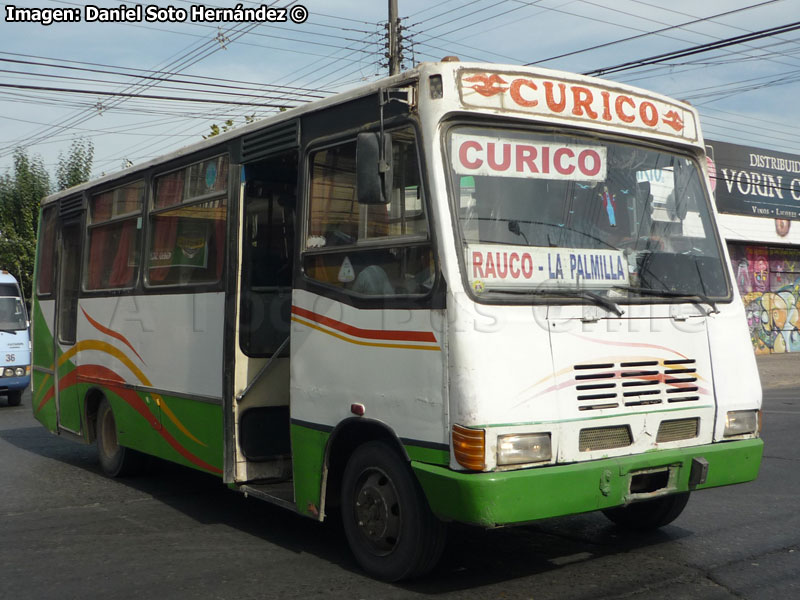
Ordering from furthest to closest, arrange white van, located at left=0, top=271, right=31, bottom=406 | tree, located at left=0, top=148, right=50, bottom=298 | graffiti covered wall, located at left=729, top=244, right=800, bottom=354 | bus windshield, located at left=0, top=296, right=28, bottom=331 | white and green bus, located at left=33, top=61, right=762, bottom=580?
1. tree, located at left=0, top=148, right=50, bottom=298
2. graffiti covered wall, located at left=729, top=244, right=800, bottom=354
3. bus windshield, located at left=0, top=296, right=28, bottom=331
4. white van, located at left=0, top=271, right=31, bottom=406
5. white and green bus, located at left=33, top=61, right=762, bottom=580

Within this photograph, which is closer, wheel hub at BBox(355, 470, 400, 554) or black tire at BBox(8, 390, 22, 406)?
wheel hub at BBox(355, 470, 400, 554)

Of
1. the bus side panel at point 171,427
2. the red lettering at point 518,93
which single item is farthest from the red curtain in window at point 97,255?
the red lettering at point 518,93

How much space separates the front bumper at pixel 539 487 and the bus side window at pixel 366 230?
1052 millimetres

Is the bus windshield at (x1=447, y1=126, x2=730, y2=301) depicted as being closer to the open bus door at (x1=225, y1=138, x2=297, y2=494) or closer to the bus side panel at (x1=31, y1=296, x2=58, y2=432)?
the open bus door at (x1=225, y1=138, x2=297, y2=494)

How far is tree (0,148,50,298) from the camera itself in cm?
3578

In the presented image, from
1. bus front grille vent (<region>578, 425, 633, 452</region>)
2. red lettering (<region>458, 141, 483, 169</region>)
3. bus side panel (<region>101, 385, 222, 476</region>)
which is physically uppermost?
red lettering (<region>458, 141, 483, 169</region>)

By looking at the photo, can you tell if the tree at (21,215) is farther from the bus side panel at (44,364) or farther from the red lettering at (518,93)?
the red lettering at (518,93)

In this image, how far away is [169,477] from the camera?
9234 mm

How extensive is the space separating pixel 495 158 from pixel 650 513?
276cm

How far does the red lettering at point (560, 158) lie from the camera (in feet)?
17.5

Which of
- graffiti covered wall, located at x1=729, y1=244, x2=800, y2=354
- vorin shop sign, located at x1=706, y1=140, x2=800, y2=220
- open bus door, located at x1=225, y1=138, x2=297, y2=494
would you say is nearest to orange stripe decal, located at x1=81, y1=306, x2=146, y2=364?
open bus door, located at x1=225, y1=138, x2=297, y2=494

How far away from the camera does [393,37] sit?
20.0 m

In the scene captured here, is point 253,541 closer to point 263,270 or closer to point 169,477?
point 263,270

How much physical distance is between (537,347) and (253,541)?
2720 mm
